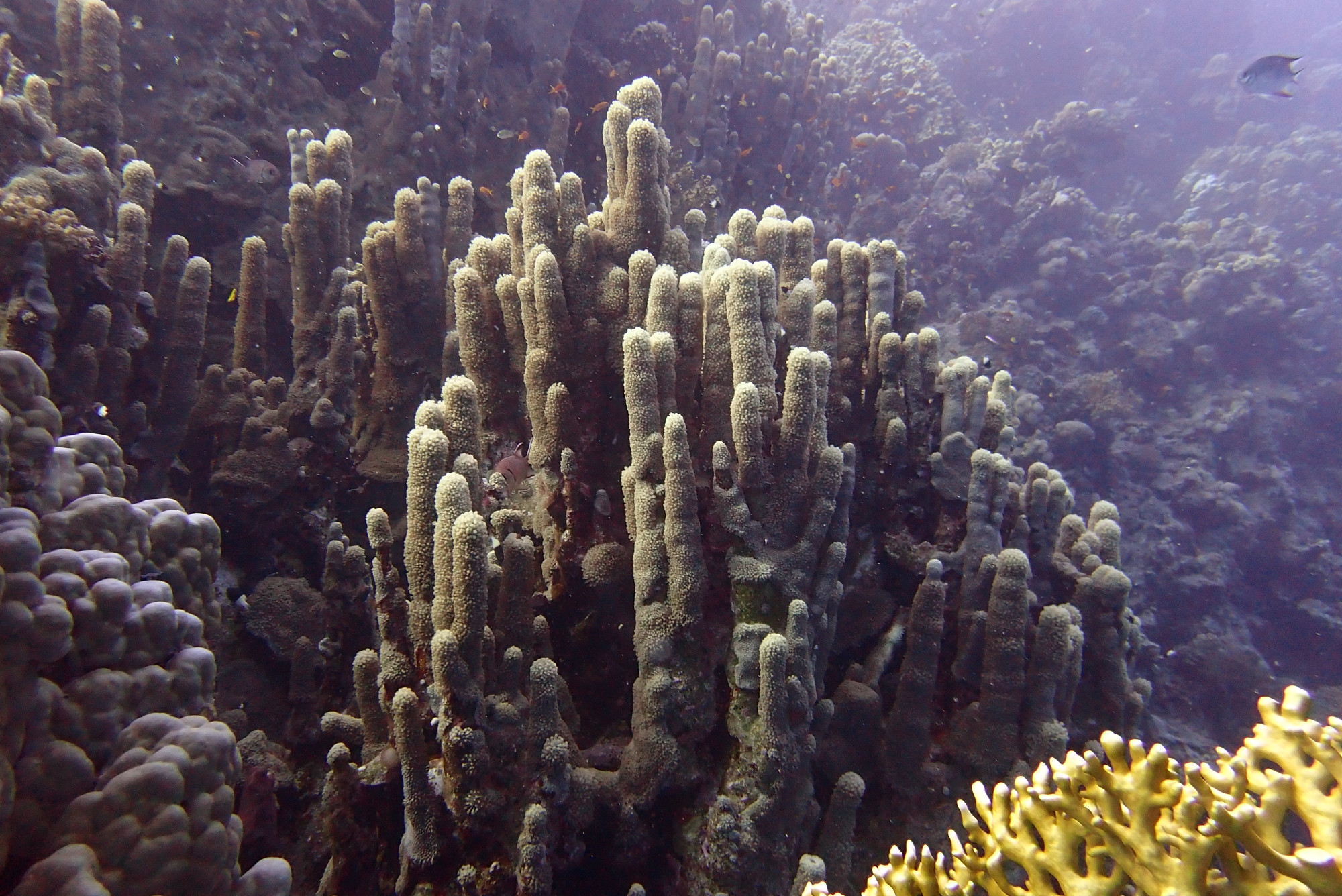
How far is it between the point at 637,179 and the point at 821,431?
1712 millimetres

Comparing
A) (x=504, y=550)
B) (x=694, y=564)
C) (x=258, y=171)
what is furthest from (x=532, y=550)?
(x=258, y=171)

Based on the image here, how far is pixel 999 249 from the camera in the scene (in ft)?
41.5

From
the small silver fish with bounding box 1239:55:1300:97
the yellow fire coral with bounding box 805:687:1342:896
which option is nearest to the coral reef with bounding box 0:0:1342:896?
the yellow fire coral with bounding box 805:687:1342:896

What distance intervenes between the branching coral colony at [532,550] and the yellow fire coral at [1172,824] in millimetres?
1027

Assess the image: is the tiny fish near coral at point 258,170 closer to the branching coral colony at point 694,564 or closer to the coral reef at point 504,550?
the coral reef at point 504,550

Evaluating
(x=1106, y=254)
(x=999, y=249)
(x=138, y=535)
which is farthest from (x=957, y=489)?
(x=1106, y=254)

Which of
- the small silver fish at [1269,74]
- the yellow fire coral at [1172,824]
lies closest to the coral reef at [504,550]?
the yellow fire coral at [1172,824]

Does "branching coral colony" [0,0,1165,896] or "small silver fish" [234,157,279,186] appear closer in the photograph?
"branching coral colony" [0,0,1165,896]

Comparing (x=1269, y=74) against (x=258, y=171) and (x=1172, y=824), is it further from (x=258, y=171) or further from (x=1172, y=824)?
(x=258, y=171)

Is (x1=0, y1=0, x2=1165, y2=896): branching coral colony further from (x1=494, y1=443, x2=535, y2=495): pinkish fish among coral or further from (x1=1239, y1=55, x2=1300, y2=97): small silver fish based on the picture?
(x1=1239, y1=55, x2=1300, y2=97): small silver fish

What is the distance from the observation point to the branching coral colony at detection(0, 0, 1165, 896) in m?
1.79

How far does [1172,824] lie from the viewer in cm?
124

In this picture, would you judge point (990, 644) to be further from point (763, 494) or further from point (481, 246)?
point (481, 246)

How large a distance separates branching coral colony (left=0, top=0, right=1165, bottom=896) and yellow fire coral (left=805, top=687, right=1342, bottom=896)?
1.03 metres
